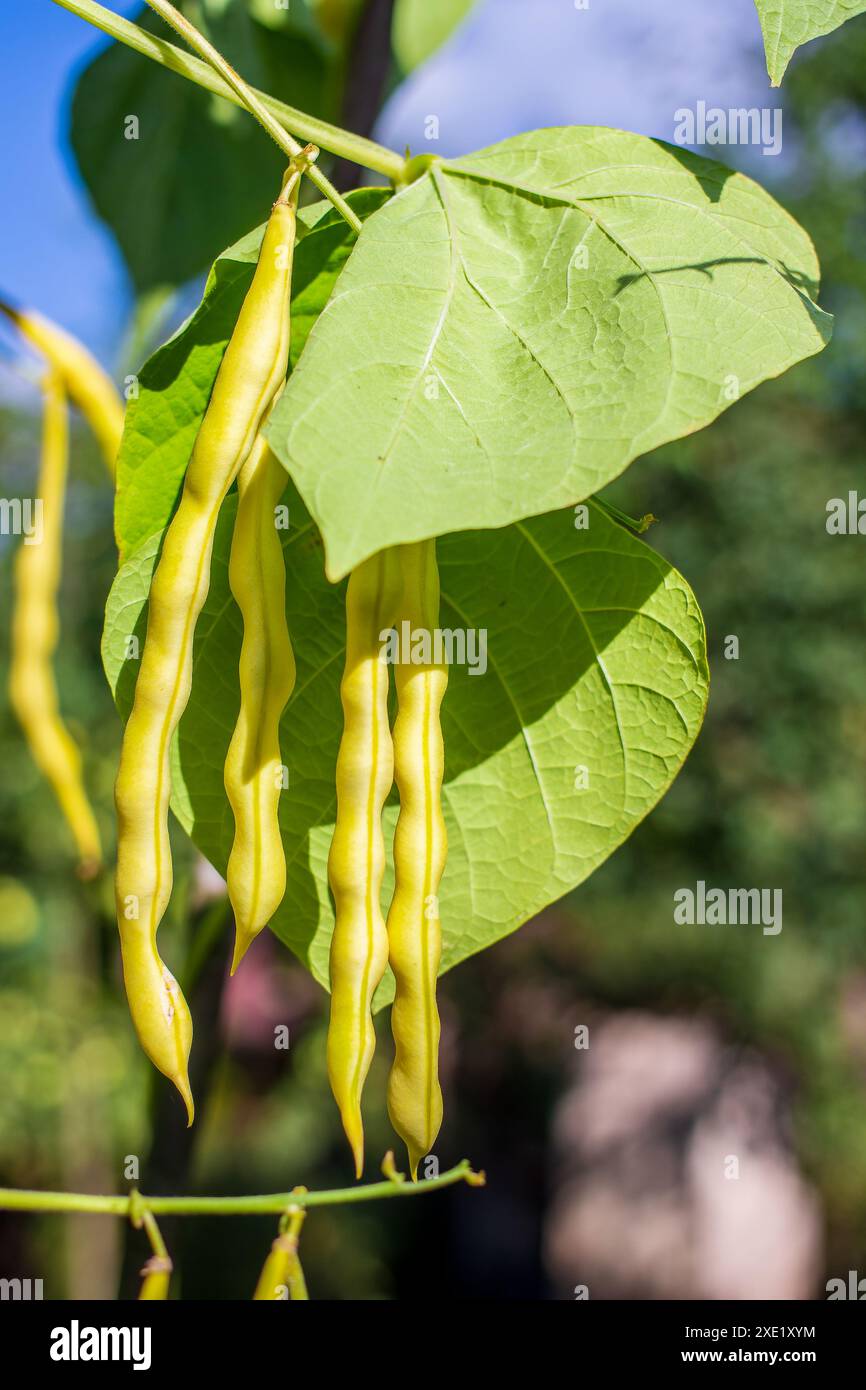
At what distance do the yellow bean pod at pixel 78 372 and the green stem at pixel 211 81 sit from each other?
10.9 inches

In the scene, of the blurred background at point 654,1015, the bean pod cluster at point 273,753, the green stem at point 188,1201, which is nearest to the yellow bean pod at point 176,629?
the bean pod cluster at point 273,753

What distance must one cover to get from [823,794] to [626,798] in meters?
4.19

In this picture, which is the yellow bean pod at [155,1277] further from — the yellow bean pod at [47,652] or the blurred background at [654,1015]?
the blurred background at [654,1015]

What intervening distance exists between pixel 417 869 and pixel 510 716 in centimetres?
10

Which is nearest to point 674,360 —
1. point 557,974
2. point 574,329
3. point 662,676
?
point 574,329

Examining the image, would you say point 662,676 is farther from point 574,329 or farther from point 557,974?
point 557,974

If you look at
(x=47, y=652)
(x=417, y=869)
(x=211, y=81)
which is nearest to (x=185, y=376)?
(x=211, y=81)

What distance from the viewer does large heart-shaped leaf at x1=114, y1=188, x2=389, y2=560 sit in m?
0.45

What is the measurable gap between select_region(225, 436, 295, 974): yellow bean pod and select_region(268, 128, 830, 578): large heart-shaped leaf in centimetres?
7

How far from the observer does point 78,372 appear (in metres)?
0.70

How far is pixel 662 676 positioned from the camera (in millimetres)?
485

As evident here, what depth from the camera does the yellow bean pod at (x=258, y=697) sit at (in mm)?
417

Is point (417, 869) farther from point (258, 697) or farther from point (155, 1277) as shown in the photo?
point (155, 1277)

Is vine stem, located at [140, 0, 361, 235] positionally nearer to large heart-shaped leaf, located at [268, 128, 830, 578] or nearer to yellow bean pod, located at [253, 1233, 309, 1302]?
large heart-shaped leaf, located at [268, 128, 830, 578]
